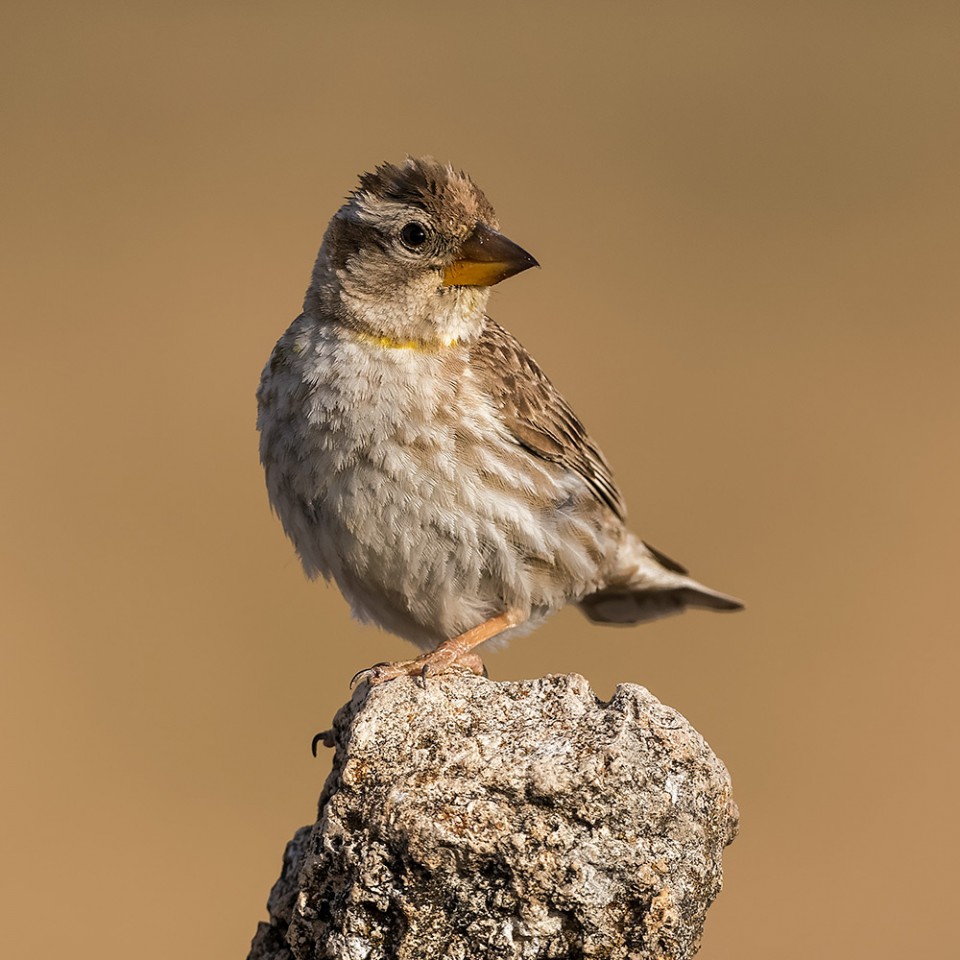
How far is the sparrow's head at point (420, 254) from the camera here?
5078 mm

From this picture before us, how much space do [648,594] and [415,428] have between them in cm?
205

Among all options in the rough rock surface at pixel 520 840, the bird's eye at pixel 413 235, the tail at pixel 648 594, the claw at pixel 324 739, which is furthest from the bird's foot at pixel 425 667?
the tail at pixel 648 594

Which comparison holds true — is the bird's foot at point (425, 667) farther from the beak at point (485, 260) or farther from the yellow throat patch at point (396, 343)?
the beak at point (485, 260)

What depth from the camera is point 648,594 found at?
6.75 meters

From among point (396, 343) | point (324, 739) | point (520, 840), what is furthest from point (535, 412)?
point (520, 840)

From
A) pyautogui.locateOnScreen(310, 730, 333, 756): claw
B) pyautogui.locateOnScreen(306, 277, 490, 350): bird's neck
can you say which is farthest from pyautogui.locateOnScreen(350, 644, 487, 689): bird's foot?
pyautogui.locateOnScreen(306, 277, 490, 350): bird's neck

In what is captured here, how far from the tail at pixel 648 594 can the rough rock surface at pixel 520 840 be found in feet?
10.5

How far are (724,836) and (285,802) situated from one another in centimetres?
630

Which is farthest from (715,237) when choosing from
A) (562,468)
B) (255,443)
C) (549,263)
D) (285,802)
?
(562,468)

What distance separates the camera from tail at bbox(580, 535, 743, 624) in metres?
6.52

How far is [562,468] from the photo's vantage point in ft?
18.9

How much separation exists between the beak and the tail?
1750mm

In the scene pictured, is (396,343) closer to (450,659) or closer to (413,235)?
(413,235)

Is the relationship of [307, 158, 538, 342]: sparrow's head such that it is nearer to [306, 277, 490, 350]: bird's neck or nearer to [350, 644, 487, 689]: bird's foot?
[306, 277, 490, 350]: bird's neck
